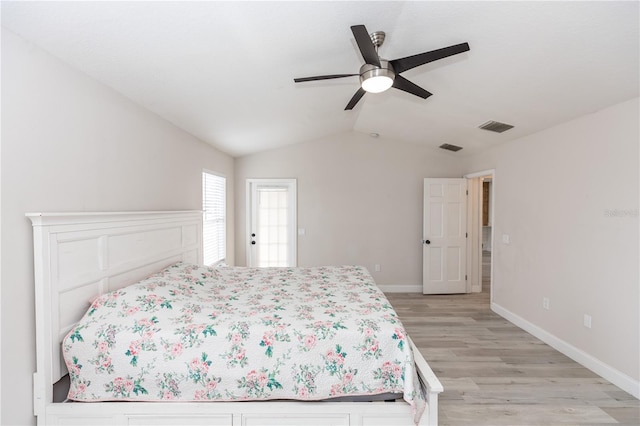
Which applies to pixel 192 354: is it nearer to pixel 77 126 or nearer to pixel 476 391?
pixel 77 126

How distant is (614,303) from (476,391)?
56.0 inches

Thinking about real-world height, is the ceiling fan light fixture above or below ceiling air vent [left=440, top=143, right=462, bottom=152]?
below

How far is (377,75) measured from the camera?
1879 mm

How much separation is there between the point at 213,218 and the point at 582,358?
15.0 ft

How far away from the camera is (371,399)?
1.80 meters

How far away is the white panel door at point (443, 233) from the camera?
5129 mm

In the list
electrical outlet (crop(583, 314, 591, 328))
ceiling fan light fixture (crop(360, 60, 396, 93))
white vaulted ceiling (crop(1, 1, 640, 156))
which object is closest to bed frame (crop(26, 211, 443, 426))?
white vaulted ceiling (crop(1, 1, 640, 156))

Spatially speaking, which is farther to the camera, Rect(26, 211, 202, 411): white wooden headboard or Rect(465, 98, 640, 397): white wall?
Rect(465, 98, 640, 397): white wall

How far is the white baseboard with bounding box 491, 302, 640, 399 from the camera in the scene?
2.45 metres

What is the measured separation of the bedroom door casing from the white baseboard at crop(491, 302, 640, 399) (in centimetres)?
337

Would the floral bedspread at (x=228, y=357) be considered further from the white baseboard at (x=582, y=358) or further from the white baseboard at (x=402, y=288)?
the white baseboard at (x=402, y=288)

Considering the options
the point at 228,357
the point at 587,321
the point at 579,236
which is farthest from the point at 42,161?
the point at 587,321

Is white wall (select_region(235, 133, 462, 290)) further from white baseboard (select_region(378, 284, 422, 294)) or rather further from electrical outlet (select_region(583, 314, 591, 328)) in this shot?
electrical outlet (select_region(583, 314, 591, 328))

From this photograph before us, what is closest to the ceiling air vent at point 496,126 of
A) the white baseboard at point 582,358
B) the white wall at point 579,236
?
the white wall at point 579,236
